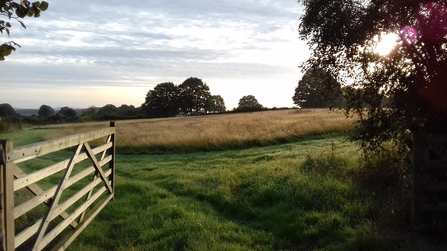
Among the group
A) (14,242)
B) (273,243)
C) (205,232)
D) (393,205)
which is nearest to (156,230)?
(205,232)

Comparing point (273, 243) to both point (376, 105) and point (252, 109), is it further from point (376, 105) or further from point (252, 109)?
point (252, 109)

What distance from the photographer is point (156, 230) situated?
7145 mm

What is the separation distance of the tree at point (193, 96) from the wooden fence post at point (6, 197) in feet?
310

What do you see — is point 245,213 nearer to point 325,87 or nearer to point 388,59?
point 325,87

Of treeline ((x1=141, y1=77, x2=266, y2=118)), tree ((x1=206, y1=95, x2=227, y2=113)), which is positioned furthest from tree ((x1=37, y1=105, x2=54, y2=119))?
tree ((x1=206, y1=95, x2=227, y2=113))

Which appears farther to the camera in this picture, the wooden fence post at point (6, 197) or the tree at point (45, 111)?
the tree at point (45, 111)

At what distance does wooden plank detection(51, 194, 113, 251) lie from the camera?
247 inches

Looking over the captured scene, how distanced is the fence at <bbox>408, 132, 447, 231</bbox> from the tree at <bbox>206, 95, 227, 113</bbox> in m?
94.6

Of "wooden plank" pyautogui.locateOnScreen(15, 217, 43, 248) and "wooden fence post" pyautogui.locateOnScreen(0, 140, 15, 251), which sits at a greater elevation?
"wooden fence post" pyautogui.locateOnScreen(0, 140, 15, 251)

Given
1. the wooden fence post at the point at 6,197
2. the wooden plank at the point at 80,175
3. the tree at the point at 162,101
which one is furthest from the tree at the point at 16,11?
the tree at the point at 162,101

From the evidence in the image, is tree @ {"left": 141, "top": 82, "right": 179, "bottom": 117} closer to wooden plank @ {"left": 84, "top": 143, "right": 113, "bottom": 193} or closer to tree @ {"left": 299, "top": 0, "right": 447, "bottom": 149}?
wooden plank @ {"left": 84, "top": 143, "right": 113, "bottom": 193}

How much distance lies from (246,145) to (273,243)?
15.8 metres

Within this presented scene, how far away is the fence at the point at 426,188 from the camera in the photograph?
6.27 meters

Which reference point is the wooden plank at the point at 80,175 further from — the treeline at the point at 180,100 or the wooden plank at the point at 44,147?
the treeline at the point at 180,100
